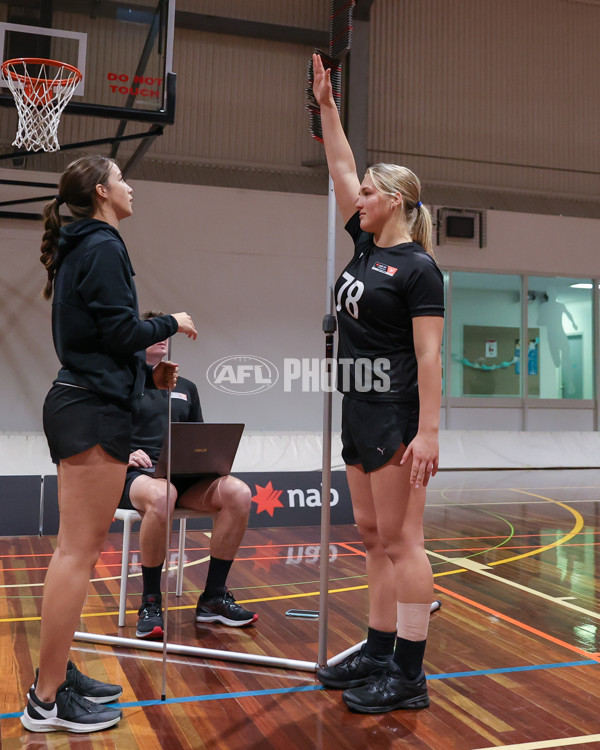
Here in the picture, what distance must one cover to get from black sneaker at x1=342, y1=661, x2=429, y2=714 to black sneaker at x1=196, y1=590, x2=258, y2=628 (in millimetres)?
952

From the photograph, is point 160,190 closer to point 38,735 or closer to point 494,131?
point 494,131

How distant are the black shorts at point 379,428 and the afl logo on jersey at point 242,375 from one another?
25.6 ft

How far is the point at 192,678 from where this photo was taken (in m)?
2.60

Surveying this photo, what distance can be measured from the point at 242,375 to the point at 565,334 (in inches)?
216

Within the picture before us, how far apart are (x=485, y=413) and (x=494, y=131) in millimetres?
4491

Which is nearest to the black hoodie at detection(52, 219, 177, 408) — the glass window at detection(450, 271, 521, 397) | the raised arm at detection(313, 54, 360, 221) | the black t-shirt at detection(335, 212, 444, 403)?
the black t-shirt at detection(335, 212, 444, 403)

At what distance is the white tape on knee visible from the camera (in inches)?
91.1

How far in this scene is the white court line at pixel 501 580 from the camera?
3.53 m

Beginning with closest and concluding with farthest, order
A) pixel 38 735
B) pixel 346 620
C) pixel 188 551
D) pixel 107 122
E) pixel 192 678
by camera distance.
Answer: pixel 38 735
pixel 192 678
pixel 346 620
pixel 188 551
pixel 107 122

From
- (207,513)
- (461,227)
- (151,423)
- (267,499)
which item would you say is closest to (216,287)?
(461,227)

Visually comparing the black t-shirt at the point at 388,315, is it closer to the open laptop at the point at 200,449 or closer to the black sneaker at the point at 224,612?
the open laptop at the point at 200,449

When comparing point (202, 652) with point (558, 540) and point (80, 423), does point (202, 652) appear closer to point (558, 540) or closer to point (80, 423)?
point (80, 423)

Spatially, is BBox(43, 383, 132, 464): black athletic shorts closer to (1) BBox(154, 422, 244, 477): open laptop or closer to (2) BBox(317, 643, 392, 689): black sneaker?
(1) BBox(154, 422, 244, 477): open laptop

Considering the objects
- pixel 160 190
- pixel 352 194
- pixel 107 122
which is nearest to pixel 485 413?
pixel 160 190
